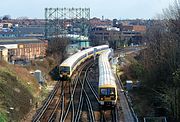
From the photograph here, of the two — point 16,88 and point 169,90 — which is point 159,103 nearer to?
point 169,90

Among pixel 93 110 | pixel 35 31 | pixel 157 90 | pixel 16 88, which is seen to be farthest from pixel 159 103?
pixel 35 31

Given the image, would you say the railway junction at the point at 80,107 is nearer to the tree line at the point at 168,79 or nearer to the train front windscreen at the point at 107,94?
the train front windscreen at the point at 107,94

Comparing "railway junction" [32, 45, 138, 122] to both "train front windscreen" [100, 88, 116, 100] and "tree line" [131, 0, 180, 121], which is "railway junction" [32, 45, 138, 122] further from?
"tree line" [131, 0, 180, 121]

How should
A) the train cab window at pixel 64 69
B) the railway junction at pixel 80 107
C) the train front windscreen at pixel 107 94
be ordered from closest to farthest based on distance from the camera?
1. the railway junction at pixel 80 107
2. the train front windscreen at pixel 107 94
3. the train cab window at pixel 64 69

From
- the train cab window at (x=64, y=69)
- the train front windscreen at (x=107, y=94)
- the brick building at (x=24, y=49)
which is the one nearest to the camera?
the train front windscreen at (x=107, y=94)

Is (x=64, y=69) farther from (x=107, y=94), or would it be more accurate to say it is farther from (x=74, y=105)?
(x=107, y=94)

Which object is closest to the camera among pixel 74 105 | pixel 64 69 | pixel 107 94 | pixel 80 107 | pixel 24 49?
pixel 107 94

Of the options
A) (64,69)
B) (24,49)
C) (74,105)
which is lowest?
(74,105)

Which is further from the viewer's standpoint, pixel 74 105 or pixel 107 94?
pixel 74 105

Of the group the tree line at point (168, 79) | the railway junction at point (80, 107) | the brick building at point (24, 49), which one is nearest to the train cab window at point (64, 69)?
the railway junction at point (80, 107)

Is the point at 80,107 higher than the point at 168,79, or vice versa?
the point at 168,79

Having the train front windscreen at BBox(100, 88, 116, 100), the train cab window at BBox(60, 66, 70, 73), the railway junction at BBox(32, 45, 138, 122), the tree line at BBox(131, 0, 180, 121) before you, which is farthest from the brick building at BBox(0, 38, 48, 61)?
the train front windscreen at BBox(100, 88, 116, 100)

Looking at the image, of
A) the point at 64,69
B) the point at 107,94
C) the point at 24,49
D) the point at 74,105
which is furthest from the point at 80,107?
the point at 24,49

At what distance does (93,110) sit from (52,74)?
17.8 m
